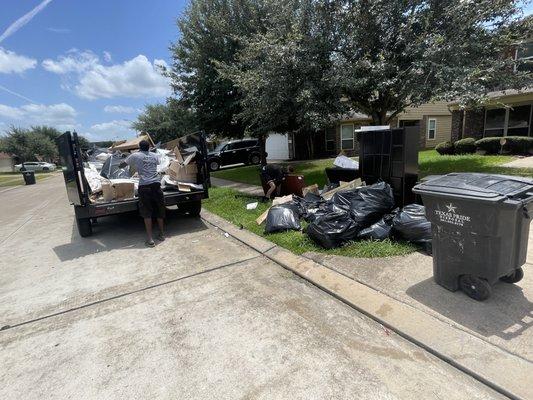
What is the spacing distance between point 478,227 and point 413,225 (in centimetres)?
141

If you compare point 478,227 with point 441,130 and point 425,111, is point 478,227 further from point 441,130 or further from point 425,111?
point 441,130

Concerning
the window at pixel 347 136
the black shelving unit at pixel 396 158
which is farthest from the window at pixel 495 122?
the black shelving unit at pixel 396 158

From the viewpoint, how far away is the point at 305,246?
15.1 feet

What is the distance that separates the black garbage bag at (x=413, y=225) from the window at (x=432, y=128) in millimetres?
20846

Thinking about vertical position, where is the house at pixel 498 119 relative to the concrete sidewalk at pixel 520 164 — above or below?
above

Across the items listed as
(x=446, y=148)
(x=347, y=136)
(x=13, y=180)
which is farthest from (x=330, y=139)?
(x=13, y=180)

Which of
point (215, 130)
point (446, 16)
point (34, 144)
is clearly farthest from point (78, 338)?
point (34, 144)

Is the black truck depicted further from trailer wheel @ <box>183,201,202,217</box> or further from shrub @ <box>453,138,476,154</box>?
shrub @ <box>453,138,476,154</box>

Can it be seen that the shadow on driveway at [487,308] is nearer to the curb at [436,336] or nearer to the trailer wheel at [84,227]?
the curb at [436,336]

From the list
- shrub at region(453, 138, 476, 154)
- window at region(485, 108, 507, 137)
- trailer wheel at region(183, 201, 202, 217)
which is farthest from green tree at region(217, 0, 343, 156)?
window at region(485, 108, 507, 137)

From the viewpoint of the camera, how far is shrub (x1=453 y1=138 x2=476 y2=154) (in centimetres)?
1382

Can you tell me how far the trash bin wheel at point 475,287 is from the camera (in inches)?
111

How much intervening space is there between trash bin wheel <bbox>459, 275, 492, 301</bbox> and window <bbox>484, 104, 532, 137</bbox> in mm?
15017

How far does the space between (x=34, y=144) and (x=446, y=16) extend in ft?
183
